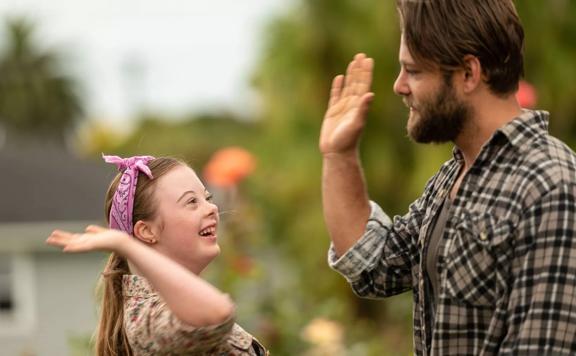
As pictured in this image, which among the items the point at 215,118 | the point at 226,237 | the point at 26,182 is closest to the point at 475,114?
the point at 226,237

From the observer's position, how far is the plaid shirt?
293cm

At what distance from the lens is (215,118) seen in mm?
42562

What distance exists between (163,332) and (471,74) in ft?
3.40

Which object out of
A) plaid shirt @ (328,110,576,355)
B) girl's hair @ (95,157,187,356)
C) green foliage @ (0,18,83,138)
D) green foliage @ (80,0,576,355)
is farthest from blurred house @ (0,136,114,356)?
green foliage @ (0,18,83,138)

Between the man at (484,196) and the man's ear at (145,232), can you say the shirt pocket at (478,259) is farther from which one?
the man's ear at (145,232)

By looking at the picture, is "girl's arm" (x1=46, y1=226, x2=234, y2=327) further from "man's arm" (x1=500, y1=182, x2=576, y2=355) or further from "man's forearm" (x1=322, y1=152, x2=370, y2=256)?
"man's arm" (x1=500, y1=182, x2=576, y2=355)

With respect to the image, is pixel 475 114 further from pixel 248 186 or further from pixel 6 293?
pixel 6 293

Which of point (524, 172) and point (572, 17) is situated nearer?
point (524, 172)

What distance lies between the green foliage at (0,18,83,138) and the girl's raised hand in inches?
2223

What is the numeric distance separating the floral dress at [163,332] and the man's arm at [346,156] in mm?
440

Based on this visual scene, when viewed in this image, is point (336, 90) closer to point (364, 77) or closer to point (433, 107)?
Result: point (364, 77)

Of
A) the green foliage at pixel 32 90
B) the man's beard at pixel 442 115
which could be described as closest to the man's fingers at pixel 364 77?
the man's beard at pixel 442 115

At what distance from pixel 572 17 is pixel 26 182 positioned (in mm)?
9326

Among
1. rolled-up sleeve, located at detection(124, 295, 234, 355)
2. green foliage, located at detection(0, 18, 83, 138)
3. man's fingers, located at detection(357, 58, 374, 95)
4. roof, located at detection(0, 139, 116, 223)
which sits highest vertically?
man's fingers, located at detection(357, 58, 374, 95)
